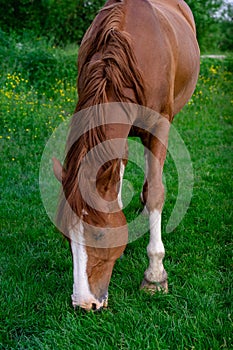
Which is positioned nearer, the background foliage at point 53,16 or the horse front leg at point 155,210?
the horse front leg at point 155,210

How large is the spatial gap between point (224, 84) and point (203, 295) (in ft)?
25.0

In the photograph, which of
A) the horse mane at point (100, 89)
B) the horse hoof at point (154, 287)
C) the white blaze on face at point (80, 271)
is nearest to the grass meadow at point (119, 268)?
the horse hoof at point (154, 287)

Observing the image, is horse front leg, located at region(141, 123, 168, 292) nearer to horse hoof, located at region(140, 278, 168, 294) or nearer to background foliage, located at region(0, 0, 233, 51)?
horse hoof, located at region(140, 278, 168, 294)

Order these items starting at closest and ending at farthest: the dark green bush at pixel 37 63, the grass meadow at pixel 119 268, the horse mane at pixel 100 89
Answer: the horse mane at pixel 100 89 < the grass meadow at pixel 119 268 < the dark green bush at pixel 37 63

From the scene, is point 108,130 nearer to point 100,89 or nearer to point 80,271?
point 100,89

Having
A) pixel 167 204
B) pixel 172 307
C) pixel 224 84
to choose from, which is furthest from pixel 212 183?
pixel 224 84

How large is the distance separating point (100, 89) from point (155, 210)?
105cm

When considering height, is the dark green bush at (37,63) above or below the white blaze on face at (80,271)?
below

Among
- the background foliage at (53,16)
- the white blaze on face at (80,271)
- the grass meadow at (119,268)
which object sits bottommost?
the background foliage at (53,16)

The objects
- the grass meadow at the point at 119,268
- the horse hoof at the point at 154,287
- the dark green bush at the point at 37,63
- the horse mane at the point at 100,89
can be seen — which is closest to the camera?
the horse mane at the point at 100,89

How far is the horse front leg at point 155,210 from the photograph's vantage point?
290 centimetres

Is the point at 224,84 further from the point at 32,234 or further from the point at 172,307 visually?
the point at 172,307

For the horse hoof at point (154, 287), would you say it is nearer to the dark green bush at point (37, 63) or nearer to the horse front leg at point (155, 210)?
the horse front leg at point (155, 210)

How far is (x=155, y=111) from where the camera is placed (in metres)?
2.76
